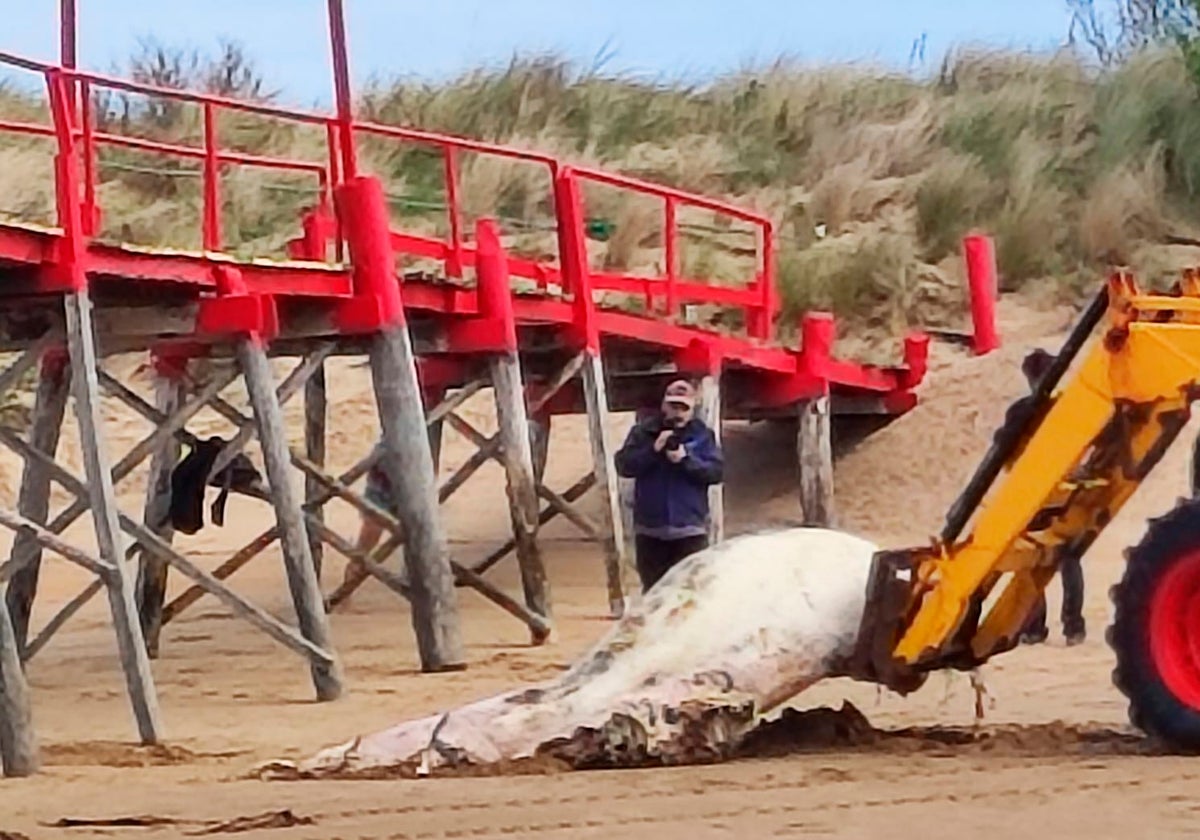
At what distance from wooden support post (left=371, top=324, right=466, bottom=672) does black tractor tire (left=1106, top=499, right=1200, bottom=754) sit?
17.9ft

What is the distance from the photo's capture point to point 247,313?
13.0 m

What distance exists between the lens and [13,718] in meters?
10.6

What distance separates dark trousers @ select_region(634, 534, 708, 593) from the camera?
1405cm

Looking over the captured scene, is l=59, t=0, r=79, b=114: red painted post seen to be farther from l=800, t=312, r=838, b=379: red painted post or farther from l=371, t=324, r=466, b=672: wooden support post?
l=800, t=312, r=838, b=379: red painted post

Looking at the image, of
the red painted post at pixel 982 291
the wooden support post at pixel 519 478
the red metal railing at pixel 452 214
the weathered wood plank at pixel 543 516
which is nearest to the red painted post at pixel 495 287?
the wooden support post at pixel 519 478

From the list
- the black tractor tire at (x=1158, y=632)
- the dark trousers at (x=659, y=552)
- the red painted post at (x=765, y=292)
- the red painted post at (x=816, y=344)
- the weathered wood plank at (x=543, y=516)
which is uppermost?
the red painted post at (x=765, y=292)

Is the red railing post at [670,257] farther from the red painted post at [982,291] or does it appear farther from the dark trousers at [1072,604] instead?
the dark trousers at [1072,604]

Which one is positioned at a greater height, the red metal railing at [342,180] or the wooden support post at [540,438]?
the red metal railing at [342,180]

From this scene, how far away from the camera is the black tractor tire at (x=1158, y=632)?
30.7ft

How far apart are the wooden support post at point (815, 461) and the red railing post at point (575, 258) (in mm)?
2893

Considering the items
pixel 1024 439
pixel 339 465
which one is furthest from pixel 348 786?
pixel 339 465

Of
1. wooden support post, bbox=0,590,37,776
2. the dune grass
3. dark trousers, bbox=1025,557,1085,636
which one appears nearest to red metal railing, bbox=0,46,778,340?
wooden support post, bbox=0,590,37,776

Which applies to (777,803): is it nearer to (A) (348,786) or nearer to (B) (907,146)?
(A) (348,786)

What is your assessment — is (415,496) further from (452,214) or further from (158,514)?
(452,214)
